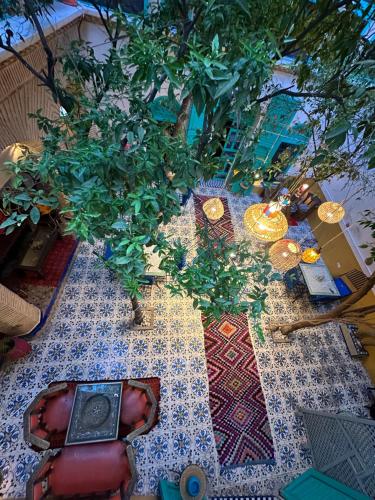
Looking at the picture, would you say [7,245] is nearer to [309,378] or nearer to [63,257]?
[63,257]

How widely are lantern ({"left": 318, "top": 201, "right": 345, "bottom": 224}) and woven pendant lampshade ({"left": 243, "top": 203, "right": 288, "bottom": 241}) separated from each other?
1992 mm

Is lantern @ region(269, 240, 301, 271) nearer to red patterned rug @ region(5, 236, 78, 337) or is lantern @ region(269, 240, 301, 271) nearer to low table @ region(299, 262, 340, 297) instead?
low table @ region(299, 262, 340, 297)

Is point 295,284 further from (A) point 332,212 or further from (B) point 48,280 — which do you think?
(B) point 48,280

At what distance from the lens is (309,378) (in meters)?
4.05

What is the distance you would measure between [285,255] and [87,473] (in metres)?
3.67

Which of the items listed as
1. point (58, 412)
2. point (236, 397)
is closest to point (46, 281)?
point (58, 412)

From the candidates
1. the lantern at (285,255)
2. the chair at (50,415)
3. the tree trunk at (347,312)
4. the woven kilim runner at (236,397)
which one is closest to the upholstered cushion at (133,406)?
the chair at (50,415)

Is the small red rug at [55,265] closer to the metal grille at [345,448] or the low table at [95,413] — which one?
the low table at [95,413]

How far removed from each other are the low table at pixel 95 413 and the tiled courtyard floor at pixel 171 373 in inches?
16.8

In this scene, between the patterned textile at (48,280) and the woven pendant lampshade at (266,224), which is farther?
the patterned textile at (48,280)

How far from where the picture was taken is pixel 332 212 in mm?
4523

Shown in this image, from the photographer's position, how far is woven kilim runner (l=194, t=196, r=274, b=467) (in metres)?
3.28

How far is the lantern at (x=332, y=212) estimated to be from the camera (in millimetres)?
4461

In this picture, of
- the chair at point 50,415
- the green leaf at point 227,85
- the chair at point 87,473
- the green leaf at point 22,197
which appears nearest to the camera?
the green leaf at point 227,85
